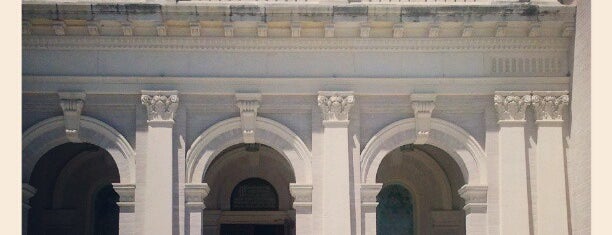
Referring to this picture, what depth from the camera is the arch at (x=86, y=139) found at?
26.0 m

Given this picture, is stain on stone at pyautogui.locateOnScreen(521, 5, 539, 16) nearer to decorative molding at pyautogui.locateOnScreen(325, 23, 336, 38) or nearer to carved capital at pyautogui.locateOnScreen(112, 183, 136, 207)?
decorative molding at pyautogui.locateOnScreen(325, 23, 336, 38)

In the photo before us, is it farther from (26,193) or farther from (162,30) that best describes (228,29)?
(26,193)

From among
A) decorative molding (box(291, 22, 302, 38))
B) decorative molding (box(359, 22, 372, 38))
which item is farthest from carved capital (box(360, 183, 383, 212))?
decorative molding (box(291, 22, 302, 38))

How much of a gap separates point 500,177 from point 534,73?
7.78 ft

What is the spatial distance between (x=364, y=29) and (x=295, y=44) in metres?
1.52

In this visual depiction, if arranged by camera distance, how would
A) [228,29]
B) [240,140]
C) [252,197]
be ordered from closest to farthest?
[228,29] → [240,140] → [252,197]

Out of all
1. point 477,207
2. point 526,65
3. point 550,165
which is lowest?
point 477,207

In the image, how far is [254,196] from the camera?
100 feet

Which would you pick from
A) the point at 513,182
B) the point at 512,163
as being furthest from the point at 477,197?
the point at 512,163

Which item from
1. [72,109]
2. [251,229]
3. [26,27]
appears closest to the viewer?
[26,27]

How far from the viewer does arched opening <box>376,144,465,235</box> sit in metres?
29.8

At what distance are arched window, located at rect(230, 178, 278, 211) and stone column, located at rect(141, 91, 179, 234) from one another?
15.8ft

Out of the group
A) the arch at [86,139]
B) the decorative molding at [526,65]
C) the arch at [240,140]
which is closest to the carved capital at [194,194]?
the arch at [240,140]

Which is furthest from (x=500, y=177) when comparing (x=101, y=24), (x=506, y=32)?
(x=101, y=24)
